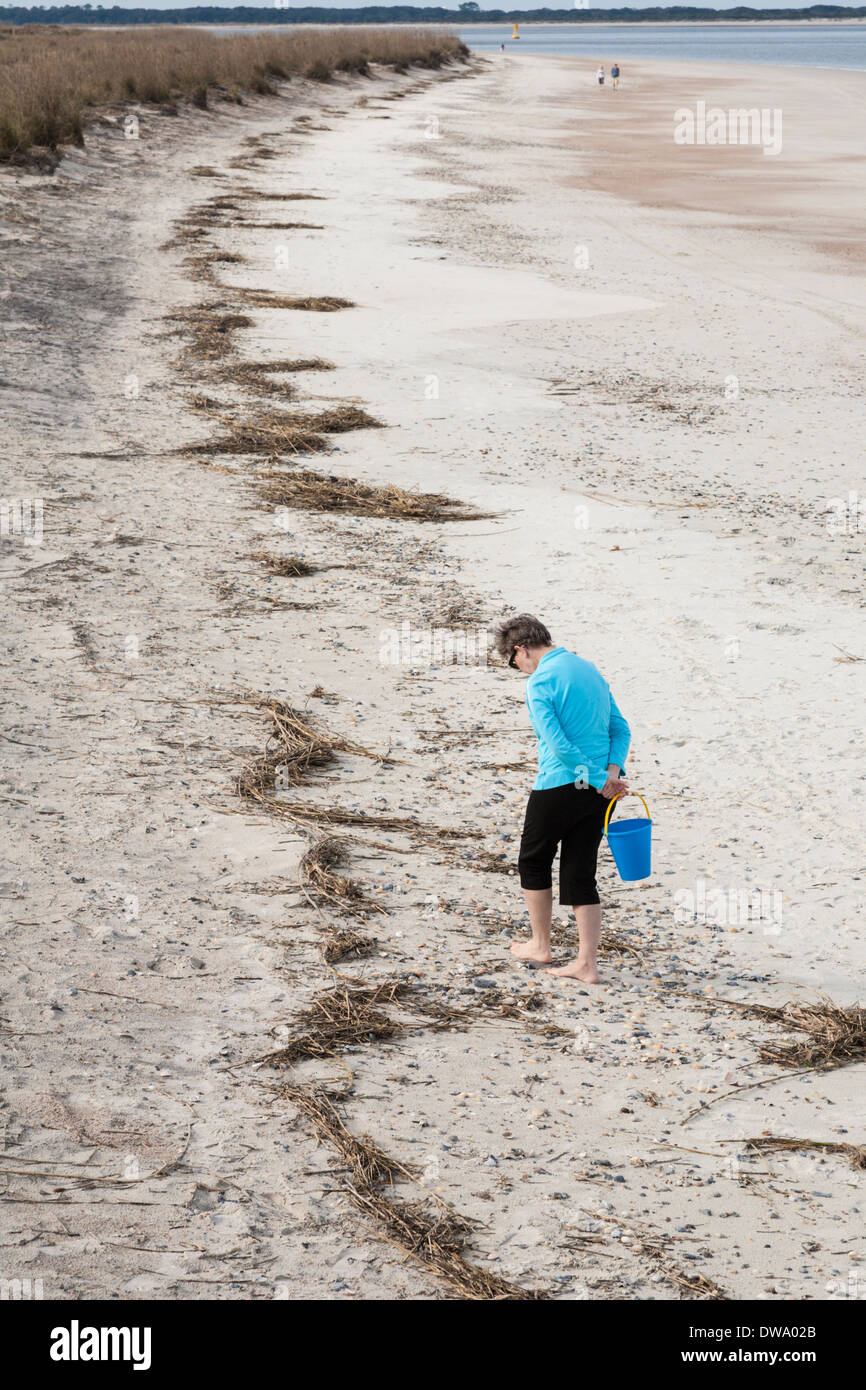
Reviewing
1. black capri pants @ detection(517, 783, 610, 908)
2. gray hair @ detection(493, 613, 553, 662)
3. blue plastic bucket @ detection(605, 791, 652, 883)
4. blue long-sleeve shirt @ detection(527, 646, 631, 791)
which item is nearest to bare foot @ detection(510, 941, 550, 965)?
black capri pants @ detection(517, 783, 610, 908)

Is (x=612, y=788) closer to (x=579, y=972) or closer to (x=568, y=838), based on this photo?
(x=568, y=838)

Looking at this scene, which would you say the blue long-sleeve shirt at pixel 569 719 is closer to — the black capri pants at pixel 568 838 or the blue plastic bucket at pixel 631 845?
the black capri pants at pixel 568 838

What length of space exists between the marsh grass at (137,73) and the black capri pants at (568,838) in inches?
771

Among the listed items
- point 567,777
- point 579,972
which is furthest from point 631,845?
point 579,972

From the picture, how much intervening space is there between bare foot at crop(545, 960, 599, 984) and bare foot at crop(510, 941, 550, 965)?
1.9 inches

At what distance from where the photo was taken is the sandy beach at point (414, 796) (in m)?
3.35

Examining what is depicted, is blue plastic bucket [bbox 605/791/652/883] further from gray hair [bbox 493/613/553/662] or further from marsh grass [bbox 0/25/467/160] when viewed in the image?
marsh grass [bbox 0/25/467/160]

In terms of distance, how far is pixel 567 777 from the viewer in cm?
436

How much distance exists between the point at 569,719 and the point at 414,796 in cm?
134

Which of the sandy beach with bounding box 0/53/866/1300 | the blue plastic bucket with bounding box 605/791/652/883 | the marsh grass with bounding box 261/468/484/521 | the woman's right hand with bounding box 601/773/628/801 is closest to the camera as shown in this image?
the sandy beach with bounding box 0/53/866/1300

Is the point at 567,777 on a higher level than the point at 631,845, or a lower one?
higher

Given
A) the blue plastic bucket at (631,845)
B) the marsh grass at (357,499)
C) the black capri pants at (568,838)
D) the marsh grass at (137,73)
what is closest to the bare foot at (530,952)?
the black capri pants at (568,838)

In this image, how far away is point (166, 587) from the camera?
7523 mm

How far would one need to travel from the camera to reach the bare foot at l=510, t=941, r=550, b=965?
175 inches
